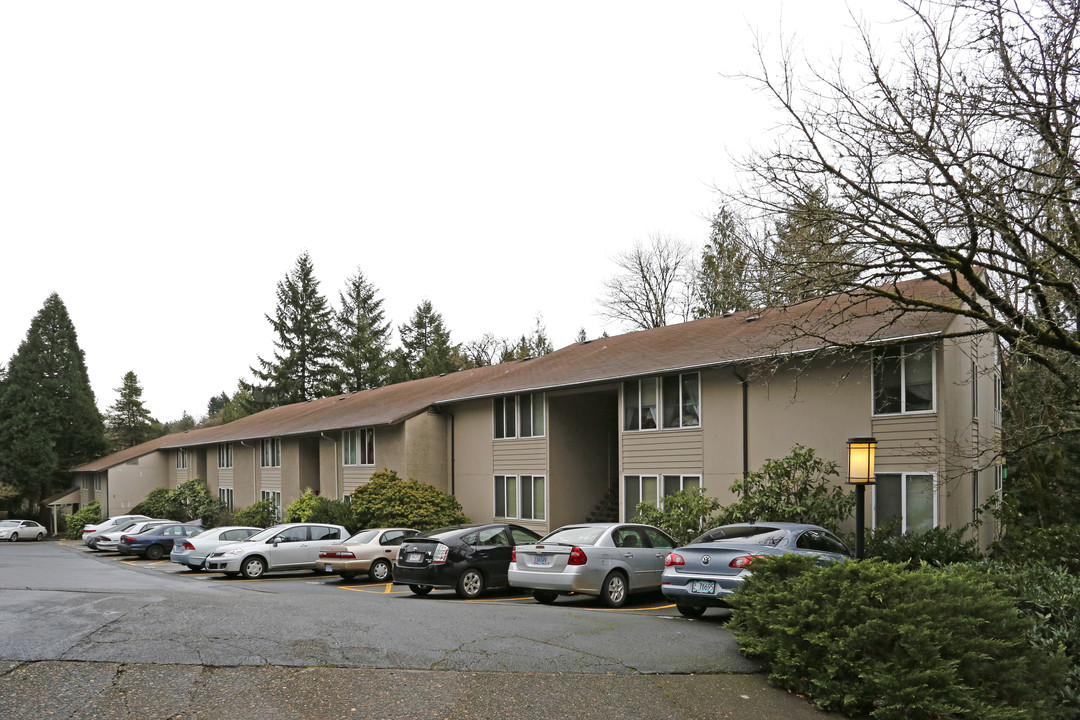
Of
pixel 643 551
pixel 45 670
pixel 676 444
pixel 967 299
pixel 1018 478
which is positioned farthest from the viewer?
pixel 1018 478

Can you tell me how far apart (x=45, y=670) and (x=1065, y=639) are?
361 inches

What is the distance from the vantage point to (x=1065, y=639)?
8414 millimetres

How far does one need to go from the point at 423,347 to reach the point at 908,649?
6792 centimetres

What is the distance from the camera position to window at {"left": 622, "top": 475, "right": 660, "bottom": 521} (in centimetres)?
2234

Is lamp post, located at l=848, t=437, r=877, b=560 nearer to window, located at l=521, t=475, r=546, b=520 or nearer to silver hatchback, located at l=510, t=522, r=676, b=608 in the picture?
silver hatchback, located at l=510, t=522, r=676, b=608

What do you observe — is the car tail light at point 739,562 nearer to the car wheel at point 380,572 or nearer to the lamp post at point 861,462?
the lamp post at point 861,462

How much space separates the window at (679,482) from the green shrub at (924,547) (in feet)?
17.6

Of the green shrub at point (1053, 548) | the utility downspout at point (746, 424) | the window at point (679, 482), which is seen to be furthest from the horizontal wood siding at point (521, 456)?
the green shrub at point (1053, 548)

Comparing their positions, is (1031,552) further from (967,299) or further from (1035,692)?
(1035,692)

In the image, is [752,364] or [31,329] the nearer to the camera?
[752,364]

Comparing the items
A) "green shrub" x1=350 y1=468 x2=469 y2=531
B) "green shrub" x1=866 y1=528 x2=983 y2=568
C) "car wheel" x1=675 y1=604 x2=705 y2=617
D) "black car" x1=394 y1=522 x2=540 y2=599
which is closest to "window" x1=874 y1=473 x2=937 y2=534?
"green shrub" x1=866 y1=528 x2=983 y2=568

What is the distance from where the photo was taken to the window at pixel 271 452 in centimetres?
4131

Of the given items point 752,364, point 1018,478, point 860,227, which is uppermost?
point 860,227

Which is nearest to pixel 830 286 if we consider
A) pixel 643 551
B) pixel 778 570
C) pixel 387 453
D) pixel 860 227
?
pixel 860 227
